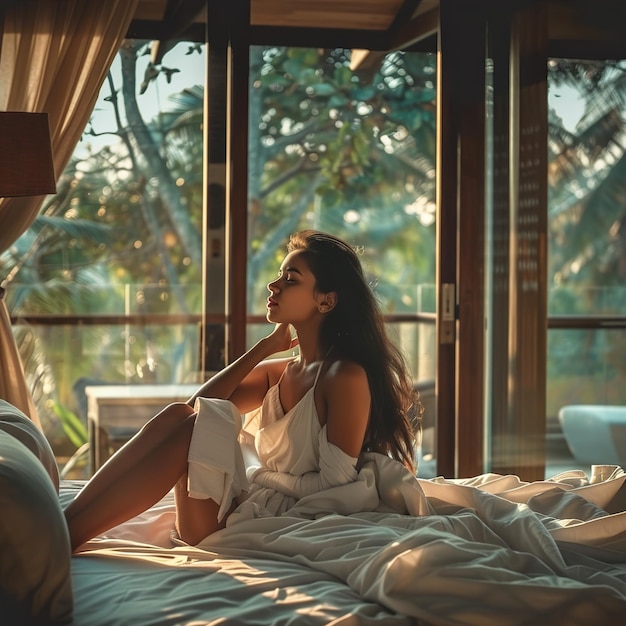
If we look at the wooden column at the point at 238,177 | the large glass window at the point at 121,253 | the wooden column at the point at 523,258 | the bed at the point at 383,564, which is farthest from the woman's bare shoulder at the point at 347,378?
the wooden column at the point at 523,258

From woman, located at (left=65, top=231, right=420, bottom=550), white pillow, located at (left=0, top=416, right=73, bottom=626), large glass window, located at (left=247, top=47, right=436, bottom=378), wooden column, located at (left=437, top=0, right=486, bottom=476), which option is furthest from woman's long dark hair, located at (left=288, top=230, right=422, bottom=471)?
wooden column, located at (left=437, top=0, right=486, bottom=476)

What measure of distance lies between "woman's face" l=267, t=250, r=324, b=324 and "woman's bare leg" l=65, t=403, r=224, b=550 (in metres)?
0.53

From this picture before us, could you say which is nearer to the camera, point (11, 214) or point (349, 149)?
point (11, 214)

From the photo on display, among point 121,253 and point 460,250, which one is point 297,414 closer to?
point 121,253

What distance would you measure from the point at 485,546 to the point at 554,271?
2.68m

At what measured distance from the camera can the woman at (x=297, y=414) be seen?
2123 millimetres

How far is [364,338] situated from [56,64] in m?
2.10

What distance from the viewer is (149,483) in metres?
2.11

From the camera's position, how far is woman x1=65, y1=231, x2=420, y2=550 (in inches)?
83.6

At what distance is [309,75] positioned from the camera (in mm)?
4574

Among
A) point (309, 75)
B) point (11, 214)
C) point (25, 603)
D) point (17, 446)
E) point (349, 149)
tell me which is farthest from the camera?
point (349, 149)

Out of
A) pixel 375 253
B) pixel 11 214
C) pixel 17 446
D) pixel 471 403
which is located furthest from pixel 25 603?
pixel 375 253

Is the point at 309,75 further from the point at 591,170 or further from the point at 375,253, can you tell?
the point at 375,253

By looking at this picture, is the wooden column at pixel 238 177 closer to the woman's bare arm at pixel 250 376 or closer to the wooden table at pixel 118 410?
the wooden table at pixel 118 410
